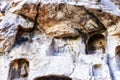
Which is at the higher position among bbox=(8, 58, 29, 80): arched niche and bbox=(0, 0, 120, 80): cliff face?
bbox=(0, 0, 120, 80): cliff face

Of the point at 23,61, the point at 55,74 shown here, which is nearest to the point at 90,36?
the point at 55,74

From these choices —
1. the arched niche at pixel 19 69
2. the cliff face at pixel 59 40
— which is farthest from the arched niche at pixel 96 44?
the arched niche at pixel 19 69

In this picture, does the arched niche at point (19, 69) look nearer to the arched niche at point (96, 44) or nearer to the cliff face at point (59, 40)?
the cliff face at point (59, 40)

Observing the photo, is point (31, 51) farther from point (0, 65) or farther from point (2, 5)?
point (2, 5)

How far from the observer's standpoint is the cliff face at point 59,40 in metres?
6.25

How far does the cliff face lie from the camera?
625 cm

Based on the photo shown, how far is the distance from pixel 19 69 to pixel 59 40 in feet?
4.80

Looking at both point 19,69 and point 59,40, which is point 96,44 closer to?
point 59,40

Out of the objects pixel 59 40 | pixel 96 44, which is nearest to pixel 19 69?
pixel 59 40

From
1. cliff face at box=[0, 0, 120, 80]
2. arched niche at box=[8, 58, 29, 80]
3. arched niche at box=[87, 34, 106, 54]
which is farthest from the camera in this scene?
arched niche at box=[87, 34, 106, 54]

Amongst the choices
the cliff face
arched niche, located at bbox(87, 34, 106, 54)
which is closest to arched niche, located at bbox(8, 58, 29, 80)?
the cliff face

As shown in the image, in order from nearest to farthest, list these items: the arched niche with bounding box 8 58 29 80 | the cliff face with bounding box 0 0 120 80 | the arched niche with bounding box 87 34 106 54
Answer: the cliff face with bounding box 0 0 120 80 < the arched niche with bounding box 8 58 29 80 < the arched niche with bounding box 87 34 106 54

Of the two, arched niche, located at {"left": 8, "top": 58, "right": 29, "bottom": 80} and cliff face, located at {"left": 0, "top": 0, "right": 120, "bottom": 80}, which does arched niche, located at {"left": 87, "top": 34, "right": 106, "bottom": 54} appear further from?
arched niche, located at {"left": 8, "top": 58, "right": 29, "bottom": 80}

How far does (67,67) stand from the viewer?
623 cm
